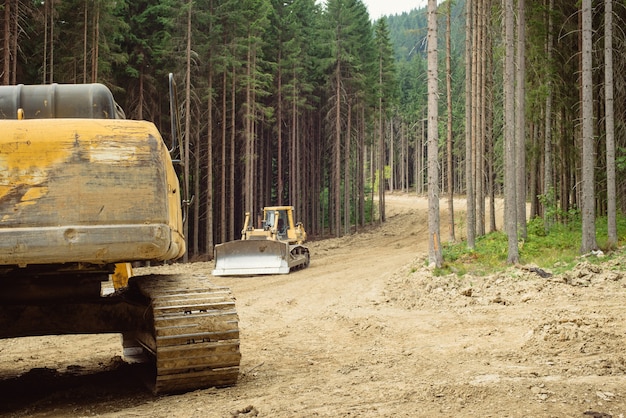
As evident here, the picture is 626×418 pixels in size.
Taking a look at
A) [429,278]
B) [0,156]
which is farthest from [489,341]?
[429,278]

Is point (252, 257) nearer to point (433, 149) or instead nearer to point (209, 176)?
point (433, 149)

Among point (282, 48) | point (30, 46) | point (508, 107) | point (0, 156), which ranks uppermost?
point (282, 48)

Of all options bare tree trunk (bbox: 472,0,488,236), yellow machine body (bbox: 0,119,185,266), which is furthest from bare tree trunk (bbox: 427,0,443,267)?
yellow machine body (bbox: 0,119,185,266)

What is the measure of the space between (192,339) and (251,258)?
1506 centimetres

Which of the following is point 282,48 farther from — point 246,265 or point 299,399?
point 299,399

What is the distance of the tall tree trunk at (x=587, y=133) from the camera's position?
51.2ft

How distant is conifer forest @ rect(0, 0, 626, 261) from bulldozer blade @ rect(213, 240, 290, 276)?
4.13 meters

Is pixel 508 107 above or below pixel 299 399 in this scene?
above

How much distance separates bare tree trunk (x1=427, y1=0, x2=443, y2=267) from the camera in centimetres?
1614

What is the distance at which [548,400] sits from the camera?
425 cm

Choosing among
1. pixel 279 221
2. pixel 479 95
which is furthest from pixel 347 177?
pixel 279 221

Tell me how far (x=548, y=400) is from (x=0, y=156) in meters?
4.06

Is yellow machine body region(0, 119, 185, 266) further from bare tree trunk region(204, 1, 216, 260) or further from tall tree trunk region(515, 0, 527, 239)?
bare tree trunk region(204, 1, 216, 260)

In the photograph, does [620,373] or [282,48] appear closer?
[620,373]
